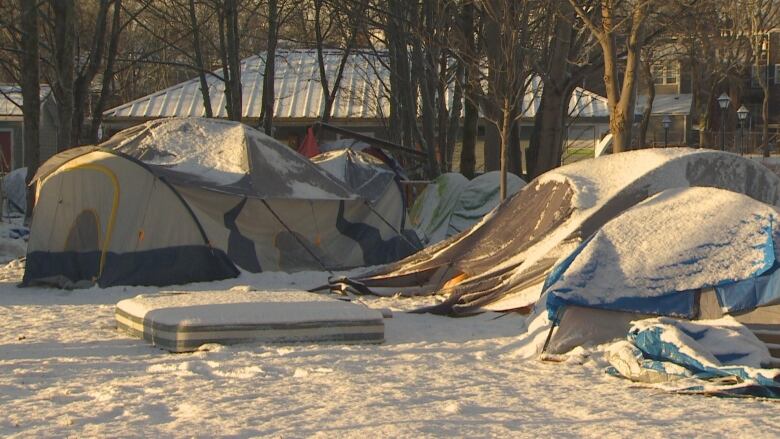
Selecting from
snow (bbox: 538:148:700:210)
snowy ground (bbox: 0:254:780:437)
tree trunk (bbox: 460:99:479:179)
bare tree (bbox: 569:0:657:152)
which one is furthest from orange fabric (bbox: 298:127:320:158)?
snowy ground (bbox: 0:254:780:437)

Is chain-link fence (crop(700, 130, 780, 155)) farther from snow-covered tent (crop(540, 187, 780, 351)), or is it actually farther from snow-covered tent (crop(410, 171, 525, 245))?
snow-covered tent (crop(540, 187, 780, 351))

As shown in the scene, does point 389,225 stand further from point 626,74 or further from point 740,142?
point 740,142

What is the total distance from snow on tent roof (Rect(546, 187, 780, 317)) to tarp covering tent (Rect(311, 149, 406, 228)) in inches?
280

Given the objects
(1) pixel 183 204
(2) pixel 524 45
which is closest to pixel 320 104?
(2) pixel 524 45

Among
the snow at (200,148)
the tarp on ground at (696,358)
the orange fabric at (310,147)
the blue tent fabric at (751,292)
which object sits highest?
the orange fabric at (310,147)

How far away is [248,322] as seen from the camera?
8734 millimetres

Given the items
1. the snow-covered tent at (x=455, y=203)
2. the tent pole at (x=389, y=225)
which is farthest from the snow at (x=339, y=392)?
the snow-covered tent at (x=455, y=203)

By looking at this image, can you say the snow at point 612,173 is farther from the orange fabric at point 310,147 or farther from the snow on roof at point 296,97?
the snow on roof at point 296,97

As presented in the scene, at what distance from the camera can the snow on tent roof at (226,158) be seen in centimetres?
1387

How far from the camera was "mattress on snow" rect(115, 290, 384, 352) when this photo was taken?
337 inches

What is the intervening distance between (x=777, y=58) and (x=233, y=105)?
130 ft

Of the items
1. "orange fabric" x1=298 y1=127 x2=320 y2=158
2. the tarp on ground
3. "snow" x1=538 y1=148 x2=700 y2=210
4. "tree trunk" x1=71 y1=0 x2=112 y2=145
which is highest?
"tree trunk" x1=71 y1=0 x2=112 y2=145

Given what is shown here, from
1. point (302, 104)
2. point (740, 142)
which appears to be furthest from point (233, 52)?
point (740, 142)

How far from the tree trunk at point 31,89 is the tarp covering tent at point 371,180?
5083 millimetres
